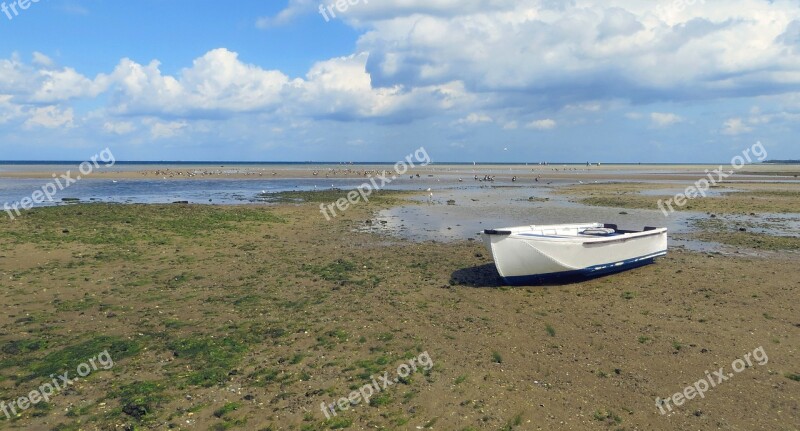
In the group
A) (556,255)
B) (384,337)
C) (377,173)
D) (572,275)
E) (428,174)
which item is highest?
(377,173)

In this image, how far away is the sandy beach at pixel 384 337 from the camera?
8406 millimetres

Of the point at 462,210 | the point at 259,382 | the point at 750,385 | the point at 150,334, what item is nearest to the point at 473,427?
the point at 259,382

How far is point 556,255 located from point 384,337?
7005 mm

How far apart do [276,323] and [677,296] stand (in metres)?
11.7

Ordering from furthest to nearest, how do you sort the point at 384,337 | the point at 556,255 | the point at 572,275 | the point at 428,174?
the point at 428,174
the point at 572,275
the point at 556,255
the point at 384,337

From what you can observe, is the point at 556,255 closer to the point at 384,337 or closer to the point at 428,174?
the point at 384,337

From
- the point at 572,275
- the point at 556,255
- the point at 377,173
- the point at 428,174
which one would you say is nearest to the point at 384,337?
the point at 556,255

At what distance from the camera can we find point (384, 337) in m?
11.6

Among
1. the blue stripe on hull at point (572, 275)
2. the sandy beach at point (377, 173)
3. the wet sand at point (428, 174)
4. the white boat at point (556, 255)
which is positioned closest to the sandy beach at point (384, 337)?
the blue stripe on hull at point (572, 275)

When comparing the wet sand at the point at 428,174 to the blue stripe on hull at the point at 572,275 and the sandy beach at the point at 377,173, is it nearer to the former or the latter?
the sandy beach at the point at 377,173

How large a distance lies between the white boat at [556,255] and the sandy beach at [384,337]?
51 centimetres

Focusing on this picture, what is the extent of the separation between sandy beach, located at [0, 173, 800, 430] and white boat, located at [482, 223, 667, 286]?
0.51m

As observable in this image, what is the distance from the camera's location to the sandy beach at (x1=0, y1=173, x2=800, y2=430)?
27.6ft

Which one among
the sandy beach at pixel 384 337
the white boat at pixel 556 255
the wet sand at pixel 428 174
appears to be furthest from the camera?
the wet sand at pixel 428 174
